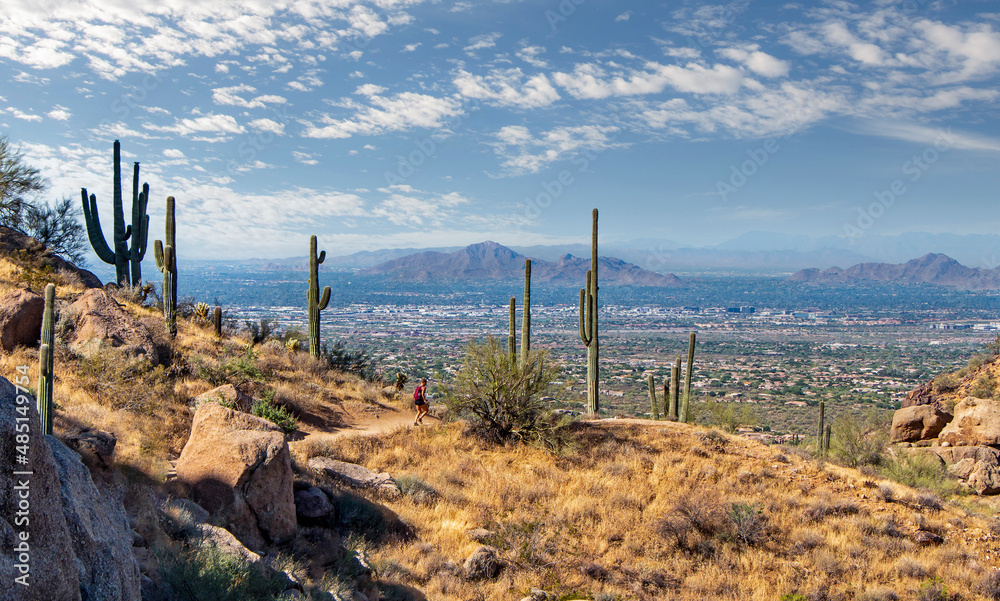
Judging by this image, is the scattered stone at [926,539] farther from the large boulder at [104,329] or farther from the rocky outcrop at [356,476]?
the large boulder at [104,329]

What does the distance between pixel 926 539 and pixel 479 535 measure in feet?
27.4

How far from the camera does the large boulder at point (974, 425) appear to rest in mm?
21016

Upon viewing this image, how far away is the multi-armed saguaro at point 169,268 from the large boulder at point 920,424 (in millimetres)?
28295

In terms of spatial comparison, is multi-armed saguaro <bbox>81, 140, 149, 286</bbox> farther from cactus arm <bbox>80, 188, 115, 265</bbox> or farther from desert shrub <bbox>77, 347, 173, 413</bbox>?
desert shrub <bbox>77, 347, 173, 413</bbox>

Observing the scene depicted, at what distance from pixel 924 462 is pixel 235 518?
71.4ft

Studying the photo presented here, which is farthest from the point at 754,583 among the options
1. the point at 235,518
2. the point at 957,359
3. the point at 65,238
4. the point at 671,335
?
the point at 671,335

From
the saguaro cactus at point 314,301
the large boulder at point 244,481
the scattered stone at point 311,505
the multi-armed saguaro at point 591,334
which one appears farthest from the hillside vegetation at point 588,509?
the saguaro cactus at point 314,301

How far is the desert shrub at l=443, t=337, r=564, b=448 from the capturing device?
1460 cm

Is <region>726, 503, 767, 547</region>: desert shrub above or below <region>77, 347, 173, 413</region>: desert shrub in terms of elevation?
below

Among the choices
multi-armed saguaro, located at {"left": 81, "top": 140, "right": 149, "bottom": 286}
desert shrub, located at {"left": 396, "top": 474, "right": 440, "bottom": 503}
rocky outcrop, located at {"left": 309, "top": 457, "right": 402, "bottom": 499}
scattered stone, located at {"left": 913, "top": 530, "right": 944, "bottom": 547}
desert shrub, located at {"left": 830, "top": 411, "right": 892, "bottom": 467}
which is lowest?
desert shrub, located at {"left": 830, "top": 411, "right": 892, "bottom": 467}

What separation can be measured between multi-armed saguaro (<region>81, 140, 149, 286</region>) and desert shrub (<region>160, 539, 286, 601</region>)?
20249 millimetres

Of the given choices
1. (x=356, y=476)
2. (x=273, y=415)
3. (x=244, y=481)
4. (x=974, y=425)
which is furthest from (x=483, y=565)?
(x=974, y=425)

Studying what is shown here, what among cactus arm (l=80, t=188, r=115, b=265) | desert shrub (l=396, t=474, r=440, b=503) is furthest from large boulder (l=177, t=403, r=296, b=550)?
cactus arm (l=80, t=188, r=115, b=265)

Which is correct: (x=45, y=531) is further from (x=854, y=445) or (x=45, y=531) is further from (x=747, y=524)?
(x=854, y=445)
